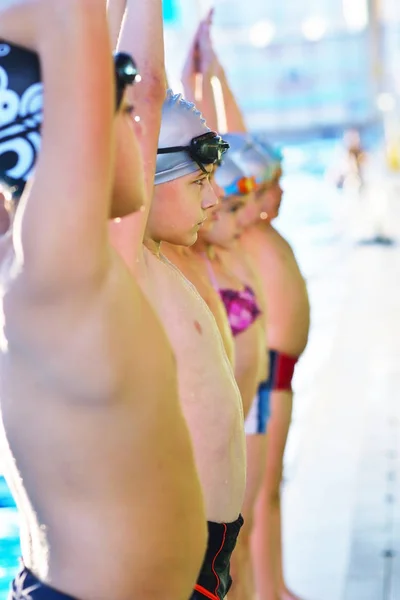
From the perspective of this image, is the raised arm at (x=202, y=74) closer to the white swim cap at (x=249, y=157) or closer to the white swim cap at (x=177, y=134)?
the white swim cap at (x=249, y=157)

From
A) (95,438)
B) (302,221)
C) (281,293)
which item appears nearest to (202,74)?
(281,293)

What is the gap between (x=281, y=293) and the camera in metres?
4.50

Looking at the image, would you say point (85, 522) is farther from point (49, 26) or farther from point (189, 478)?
point (49, 26)

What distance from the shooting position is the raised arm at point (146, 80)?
2158mm

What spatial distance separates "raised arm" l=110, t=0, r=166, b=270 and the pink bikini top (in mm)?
1490

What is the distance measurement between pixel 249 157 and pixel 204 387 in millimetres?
2242

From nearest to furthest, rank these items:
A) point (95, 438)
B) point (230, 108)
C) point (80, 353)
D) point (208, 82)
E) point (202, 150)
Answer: point (80, 353) < point (95, 438) < point (202, 150) < point (208, 82) < point (230, 108)

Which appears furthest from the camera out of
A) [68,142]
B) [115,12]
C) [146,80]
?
[115,12]

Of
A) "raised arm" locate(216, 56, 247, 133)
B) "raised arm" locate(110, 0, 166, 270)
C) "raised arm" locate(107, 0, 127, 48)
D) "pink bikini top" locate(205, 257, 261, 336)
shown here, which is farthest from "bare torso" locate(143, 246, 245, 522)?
"raised arm" locate(216, 56, 247, 133)

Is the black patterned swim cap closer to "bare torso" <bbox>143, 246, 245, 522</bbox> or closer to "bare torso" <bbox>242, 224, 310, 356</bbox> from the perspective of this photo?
"bare torso" <bbox>143, 246, 245, 522</bbox>

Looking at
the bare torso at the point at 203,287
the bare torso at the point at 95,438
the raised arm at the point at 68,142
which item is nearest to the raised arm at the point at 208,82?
the bare torso at the point at 203,287

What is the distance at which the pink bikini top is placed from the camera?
3750mm

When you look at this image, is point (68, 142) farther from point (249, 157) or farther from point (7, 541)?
point (7, 541)

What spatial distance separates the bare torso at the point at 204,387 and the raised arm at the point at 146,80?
14cm
